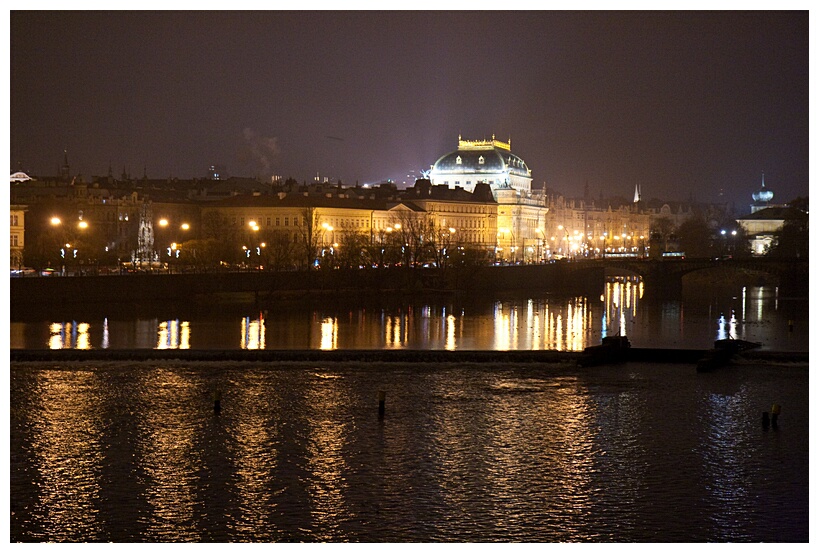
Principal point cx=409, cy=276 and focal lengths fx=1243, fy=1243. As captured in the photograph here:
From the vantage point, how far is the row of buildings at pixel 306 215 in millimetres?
50344

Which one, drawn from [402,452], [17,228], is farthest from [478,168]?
[402,452]

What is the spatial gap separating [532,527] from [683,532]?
1348mm

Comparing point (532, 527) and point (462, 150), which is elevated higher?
point (462, 150)

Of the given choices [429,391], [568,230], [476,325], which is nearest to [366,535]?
[429,391]

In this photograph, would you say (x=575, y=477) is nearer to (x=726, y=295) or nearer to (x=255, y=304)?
(x=255, y=304)

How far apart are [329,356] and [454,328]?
8.89 m

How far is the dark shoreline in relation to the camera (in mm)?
21250

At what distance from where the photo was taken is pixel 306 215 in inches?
2164

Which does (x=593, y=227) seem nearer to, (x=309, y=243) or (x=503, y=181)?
(x=503, y=181)

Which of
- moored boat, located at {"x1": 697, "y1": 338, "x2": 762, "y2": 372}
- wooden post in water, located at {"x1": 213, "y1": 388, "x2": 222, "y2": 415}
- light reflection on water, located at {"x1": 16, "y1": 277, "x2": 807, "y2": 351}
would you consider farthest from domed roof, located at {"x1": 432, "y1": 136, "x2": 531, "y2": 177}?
wooden post in water, located at {"x1": 213, "y1": 388, "x2": 222, "y2": 415}

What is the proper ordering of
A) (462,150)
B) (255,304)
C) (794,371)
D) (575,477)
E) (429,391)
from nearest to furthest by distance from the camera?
(575,477)
(429,391)
(794,371)
(255,304)
(462,150)

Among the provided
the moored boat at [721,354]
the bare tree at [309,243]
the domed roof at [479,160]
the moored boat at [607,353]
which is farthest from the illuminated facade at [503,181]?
the moored boat at [607,353]

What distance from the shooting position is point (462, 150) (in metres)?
104

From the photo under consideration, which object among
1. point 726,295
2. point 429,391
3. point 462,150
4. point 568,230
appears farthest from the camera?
point 568,230
